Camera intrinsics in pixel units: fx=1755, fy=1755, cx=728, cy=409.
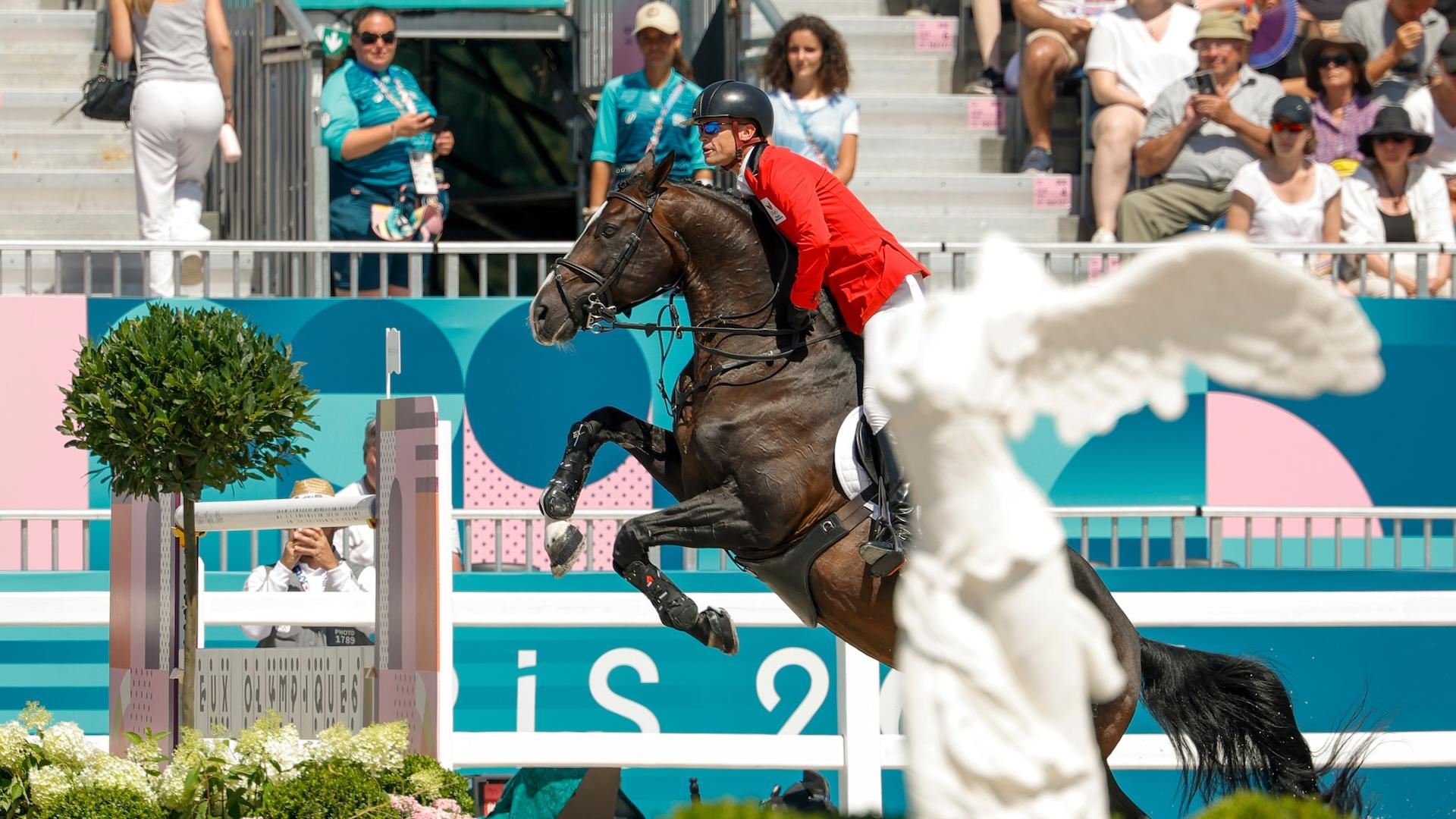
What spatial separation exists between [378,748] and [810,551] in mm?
1308

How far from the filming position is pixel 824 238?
4781 millimetres

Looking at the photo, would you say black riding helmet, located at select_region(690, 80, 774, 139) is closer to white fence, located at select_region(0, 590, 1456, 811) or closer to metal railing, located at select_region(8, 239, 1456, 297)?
white fence, located at select_region(0, 590, 1456, 811)

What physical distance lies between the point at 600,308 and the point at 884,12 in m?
6.15

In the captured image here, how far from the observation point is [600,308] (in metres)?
5.12

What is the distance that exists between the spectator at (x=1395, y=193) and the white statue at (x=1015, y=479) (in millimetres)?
6755

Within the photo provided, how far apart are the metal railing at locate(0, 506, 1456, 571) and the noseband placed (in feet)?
5.60

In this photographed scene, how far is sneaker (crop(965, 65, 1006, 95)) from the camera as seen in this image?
1016cm

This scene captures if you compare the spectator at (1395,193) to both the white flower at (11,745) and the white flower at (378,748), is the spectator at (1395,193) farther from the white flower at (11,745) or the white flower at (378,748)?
the white flower at (11,745)

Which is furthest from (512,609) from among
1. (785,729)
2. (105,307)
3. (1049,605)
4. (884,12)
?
(884,12)

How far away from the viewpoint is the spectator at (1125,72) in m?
8.79

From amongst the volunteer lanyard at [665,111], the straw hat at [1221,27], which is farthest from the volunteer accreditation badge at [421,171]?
the straw hat at [1221,27]

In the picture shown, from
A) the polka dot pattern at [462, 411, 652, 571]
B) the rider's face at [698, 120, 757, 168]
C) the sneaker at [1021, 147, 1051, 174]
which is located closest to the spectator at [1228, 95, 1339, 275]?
the sneaker at [1021, 147, 1051, 174]

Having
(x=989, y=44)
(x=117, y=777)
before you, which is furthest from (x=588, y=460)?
(x=989, y=44)

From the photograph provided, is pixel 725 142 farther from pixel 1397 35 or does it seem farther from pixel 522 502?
pixel 1397 35
